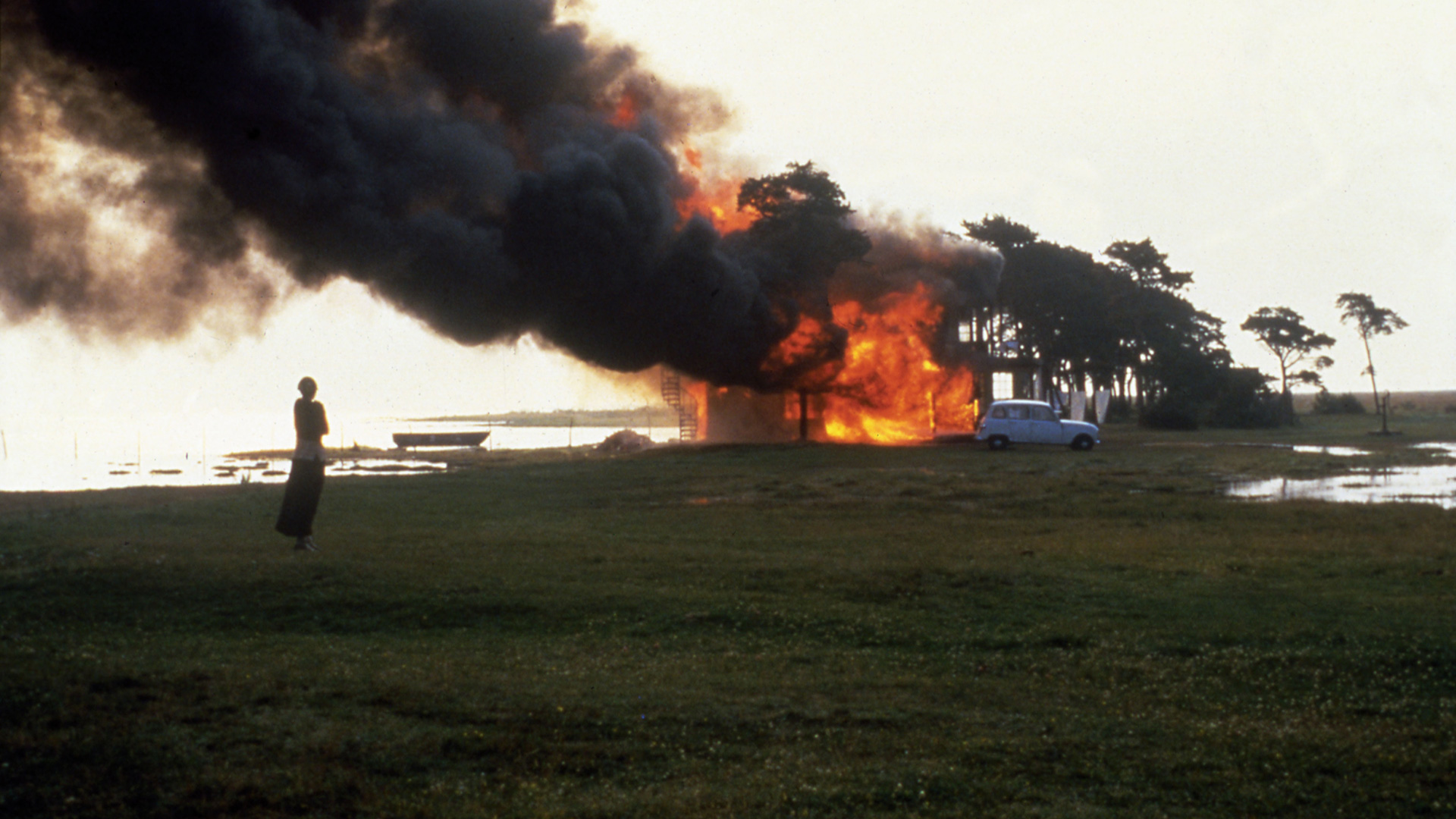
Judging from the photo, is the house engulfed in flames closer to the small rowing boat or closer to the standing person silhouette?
the small rowing boat

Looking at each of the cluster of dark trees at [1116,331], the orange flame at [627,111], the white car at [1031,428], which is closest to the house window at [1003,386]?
the cluster of dark trees at [1116,331]

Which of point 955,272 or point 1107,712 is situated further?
point 955,272

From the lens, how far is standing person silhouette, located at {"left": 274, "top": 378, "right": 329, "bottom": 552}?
16859 millimetres

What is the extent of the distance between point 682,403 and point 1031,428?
18648 mm

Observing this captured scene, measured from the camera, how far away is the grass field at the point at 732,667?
711 centimetres

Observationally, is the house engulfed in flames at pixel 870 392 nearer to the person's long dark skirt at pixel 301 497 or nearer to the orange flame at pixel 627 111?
the orange flame at pixel 627 111

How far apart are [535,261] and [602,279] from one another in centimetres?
272

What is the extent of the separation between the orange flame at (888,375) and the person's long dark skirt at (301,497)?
122ft

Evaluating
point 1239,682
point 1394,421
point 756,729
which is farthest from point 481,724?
point 1394,421

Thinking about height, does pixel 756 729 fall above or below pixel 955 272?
below

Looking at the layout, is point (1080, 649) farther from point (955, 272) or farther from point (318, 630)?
point (955, 272)

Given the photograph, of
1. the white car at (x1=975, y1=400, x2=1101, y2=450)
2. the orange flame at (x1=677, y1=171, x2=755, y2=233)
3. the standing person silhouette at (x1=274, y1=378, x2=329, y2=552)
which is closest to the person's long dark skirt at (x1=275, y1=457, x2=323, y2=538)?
the standing person silhouette at (x1=274, y1=378, x2=329, y2=552)

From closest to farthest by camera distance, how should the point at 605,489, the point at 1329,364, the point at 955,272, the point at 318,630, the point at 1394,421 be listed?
the point at 318,630 < the point at 605,489 < the point at 955,272 < the point at 1394,421 < the point at 1329,364

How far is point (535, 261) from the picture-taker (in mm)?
41438
